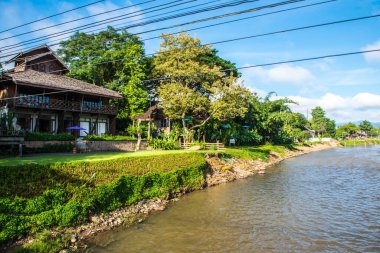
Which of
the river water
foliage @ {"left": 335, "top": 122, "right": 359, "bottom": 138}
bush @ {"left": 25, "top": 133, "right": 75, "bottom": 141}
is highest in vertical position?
foliage @ {"left": 335, "top": 122, "right": 359, "bottom": 138}

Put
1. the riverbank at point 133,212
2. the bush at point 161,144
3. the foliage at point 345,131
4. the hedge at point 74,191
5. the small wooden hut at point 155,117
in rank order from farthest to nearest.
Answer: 1. the foliage at point 345,131
2. the small wooden hut at point 155,117
3. the bush at point 161,144
4. the hedge at point 74,191
5. the riverbank at point 133,212

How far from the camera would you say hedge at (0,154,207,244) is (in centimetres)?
1187

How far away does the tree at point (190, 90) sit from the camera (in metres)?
32.7

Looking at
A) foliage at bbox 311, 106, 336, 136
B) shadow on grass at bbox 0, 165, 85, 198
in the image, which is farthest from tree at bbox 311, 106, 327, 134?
shadow on grass at bbox 0, 165, 85, 198

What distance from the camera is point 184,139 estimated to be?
3594cm

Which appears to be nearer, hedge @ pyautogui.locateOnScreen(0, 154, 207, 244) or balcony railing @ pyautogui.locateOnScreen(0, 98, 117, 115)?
hedge @ pyautogui.locateOnScreen(0, 154, 207, 244)

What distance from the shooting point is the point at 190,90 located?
32.7 meters

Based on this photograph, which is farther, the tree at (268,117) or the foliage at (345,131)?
the foliage at (345,131)

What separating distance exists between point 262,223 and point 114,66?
35548 millimetres

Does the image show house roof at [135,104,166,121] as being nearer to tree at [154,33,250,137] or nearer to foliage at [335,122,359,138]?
tree at [154,33,250,137]

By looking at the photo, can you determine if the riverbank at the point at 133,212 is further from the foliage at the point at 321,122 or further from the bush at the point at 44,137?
the foliage at the point at 321,122

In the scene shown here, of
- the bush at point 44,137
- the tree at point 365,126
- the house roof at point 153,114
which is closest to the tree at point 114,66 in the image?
the house roof at point 153,114

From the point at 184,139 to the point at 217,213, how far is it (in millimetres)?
20057

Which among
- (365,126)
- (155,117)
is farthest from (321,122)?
(155,117)
